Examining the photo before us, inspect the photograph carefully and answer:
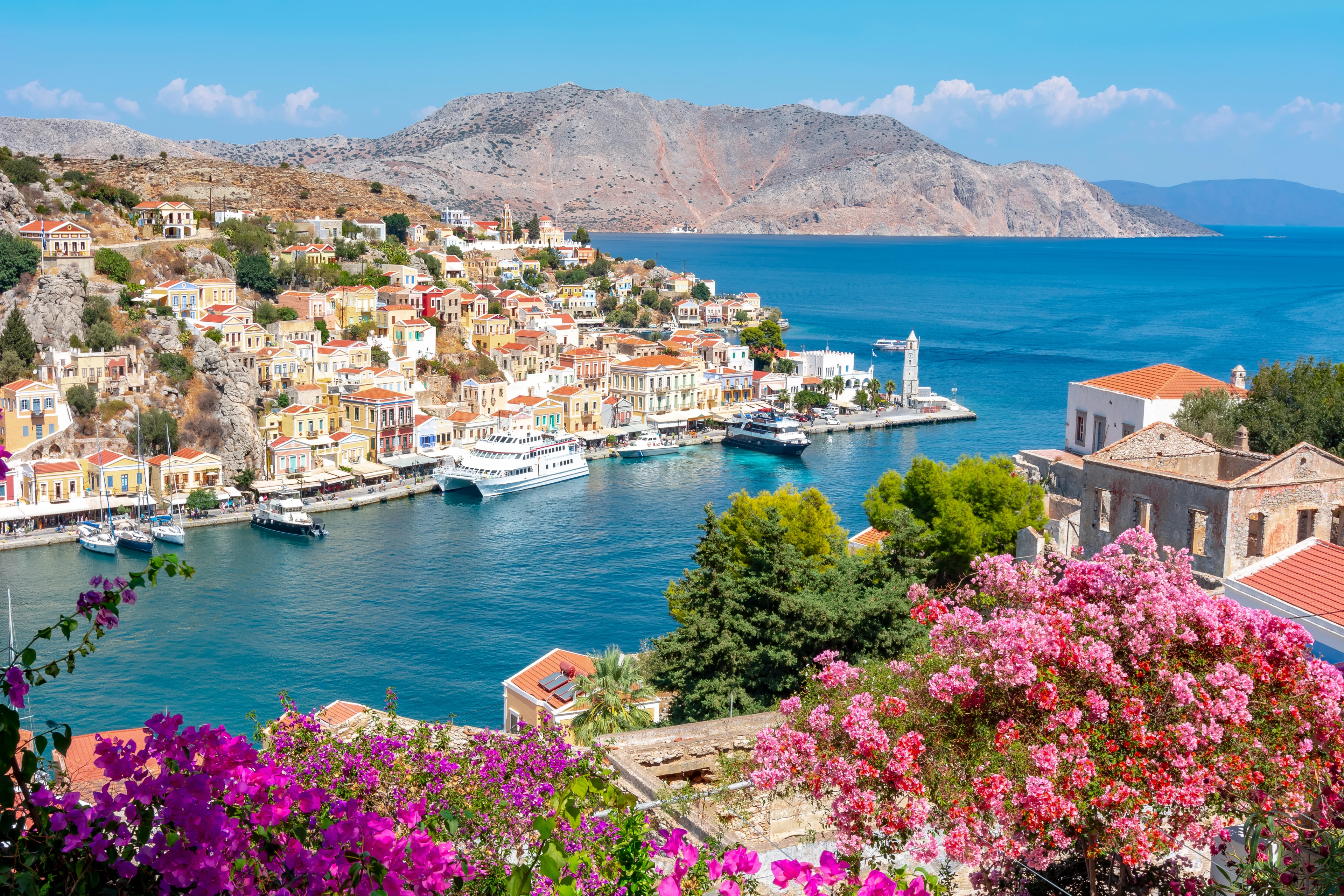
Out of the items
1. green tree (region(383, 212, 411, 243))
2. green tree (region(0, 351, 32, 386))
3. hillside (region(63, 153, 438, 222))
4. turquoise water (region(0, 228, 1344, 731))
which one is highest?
hillside (region(63, 153, 438, 222))

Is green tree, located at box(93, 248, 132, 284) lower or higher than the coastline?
higher

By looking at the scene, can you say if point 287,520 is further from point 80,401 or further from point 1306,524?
point 1306,524

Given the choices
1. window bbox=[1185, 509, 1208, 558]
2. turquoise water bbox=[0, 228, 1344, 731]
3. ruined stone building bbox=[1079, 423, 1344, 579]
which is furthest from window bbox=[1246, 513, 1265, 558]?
turquoise water bbox=[0, 228, 1344, 731]

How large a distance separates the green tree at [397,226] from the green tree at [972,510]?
4943 cm

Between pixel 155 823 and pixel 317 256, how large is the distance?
51.0 m

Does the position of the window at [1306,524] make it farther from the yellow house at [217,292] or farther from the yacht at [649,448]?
the yellow house at [217,292]

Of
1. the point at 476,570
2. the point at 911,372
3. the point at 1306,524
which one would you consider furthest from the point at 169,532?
the point at 911,372

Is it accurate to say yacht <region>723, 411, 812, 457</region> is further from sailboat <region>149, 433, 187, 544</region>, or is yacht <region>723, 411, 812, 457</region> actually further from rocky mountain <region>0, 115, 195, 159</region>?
rocky mountain <region>0, 115, 195, 159</region>

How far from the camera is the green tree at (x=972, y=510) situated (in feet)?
52.3

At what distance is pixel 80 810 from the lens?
80.7 inches

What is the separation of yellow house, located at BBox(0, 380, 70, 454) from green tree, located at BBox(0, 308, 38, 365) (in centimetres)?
278

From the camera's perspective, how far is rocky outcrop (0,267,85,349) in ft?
116

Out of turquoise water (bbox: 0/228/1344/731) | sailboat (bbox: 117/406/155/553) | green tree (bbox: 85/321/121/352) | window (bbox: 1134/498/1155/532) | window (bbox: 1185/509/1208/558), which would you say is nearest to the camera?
window (bbox: 1185/509/1208/558)

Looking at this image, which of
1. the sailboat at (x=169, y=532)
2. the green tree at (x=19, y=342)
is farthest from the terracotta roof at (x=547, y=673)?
the green tree at (x=19, y=342)
